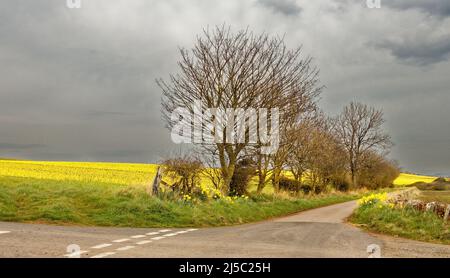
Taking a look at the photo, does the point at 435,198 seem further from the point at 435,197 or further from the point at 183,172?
the point at 183,172

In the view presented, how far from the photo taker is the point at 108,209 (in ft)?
59.2

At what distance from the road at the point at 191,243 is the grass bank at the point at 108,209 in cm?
197

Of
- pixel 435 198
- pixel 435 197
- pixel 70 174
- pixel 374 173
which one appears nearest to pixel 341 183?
pixel 374 173

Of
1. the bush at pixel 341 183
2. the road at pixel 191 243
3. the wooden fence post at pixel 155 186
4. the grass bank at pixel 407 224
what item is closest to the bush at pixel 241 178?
the wooden fence post at pixel 155 186

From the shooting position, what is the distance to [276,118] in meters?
27.7

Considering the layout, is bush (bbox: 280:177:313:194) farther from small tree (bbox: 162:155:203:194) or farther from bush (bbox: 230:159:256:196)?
small tree (bbox: 162:155:203:194)

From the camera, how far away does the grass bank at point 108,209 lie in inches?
664

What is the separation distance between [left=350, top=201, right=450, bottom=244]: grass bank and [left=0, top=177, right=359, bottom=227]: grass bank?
220 inches

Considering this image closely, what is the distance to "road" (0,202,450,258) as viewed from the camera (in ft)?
34.0

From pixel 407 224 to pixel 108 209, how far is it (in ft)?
39.0

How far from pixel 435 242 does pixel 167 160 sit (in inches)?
514

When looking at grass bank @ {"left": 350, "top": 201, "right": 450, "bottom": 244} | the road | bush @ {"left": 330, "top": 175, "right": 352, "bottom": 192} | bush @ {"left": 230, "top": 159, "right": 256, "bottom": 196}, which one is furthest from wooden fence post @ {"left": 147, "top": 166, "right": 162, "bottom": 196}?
bush @ {"left": 330, "top": 175, "right": 352, "bottom": 192}

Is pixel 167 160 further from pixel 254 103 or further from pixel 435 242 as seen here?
pixel 435 242
